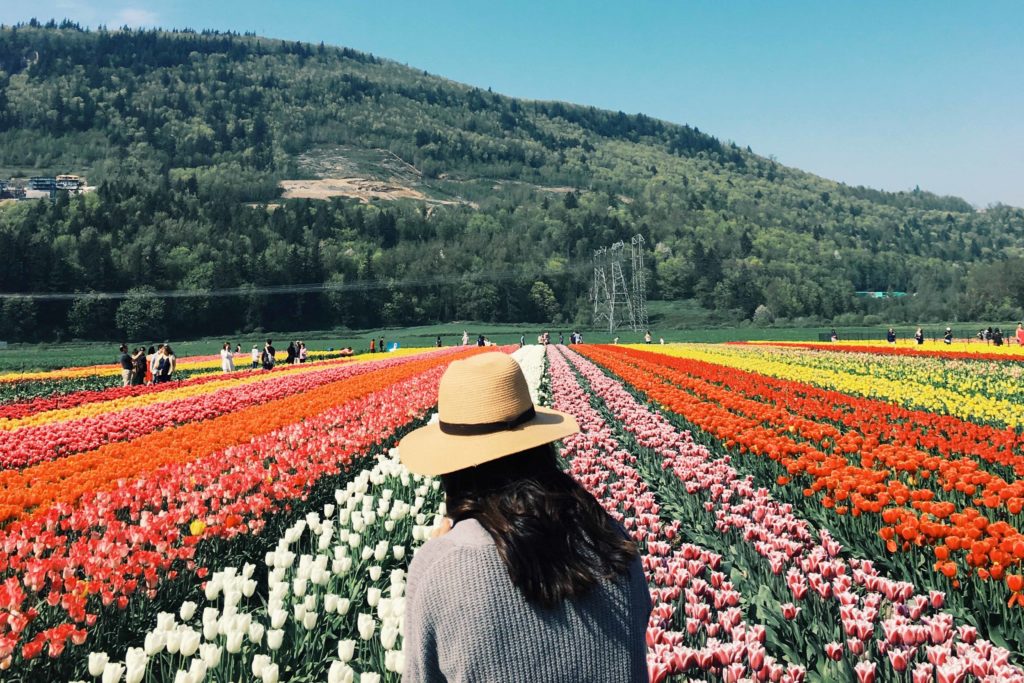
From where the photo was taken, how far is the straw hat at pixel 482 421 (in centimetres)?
216

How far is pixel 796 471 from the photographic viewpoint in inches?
270

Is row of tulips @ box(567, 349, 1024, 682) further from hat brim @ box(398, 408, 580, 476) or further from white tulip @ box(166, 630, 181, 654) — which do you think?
white tulip @ box(166, 630, 181, 654)

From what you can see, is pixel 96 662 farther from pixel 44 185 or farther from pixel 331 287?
pixel 44 185

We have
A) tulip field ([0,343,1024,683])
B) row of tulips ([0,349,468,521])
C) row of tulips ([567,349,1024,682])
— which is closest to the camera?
row of tulips ([567,349,1024,682])

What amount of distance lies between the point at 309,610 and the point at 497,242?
4845 inches

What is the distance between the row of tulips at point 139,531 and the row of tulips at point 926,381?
8.61 metres

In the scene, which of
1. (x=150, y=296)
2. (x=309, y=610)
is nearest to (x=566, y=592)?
(x=309, y=610)

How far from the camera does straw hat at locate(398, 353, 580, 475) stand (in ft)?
7.10

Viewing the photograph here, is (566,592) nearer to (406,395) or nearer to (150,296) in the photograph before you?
(406,395)

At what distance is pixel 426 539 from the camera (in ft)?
18.2

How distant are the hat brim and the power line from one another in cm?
8176

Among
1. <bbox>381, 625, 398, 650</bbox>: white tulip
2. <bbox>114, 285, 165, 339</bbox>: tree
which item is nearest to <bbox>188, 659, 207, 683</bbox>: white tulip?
<bbox>381, 625, 398, 650</bbox>: white tulip

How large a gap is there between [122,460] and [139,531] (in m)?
3.50

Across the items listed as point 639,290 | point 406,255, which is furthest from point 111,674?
point 406,255
